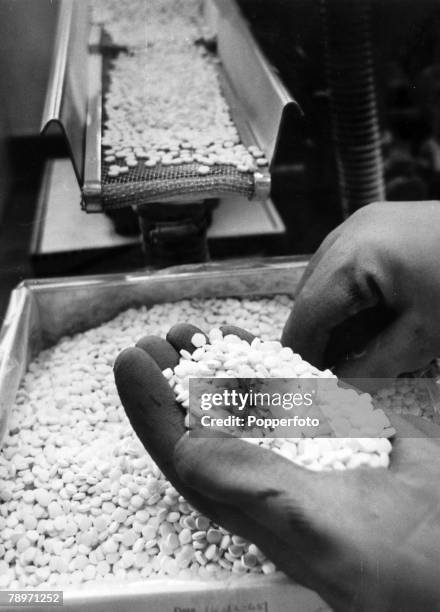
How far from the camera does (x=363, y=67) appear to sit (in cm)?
173

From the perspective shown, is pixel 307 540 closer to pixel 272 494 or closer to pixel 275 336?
pixel 272 494

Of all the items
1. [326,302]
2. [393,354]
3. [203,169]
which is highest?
[203,169]

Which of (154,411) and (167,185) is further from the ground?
(167,185)

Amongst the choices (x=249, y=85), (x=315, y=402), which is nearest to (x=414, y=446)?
(x=315, y=402)

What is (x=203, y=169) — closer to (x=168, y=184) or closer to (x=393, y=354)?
(x=168, y=184)

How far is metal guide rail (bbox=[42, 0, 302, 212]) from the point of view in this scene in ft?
4.17

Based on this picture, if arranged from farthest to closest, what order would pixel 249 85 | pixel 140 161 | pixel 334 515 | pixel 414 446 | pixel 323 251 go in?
pixel 249 85 < pixel 140 161 < pixel 323 251 < pixel 414 446 < pixel 334 515

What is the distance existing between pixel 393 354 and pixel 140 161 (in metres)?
0.71

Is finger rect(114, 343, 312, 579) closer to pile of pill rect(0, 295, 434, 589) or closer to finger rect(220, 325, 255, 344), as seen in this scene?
pile of pill rect(0, 295, 434, 589)

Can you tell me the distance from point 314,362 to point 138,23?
106 centimetres

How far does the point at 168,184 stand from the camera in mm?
1295

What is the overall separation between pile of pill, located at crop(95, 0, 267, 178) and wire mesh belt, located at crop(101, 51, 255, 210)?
18mm

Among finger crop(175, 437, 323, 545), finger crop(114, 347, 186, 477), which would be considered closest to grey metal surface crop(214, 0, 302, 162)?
finger crop(114, 347, 186, 477)

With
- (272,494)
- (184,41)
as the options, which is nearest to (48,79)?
(184,41)
